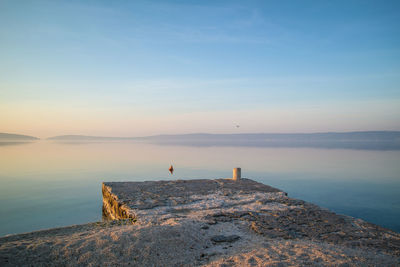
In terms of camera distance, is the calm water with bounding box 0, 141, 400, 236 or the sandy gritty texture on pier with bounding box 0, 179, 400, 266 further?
the calm water with bounding box 0, 141, 400, 236

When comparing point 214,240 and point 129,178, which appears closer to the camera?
point 214,240

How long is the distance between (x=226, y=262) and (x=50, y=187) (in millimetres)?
18827

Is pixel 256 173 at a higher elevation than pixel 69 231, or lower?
lower

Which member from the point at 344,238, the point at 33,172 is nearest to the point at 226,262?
the point at 344,238

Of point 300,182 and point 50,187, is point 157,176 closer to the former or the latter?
point 50,187

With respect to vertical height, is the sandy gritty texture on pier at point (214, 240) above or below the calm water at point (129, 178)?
above

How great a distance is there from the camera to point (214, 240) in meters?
5.73

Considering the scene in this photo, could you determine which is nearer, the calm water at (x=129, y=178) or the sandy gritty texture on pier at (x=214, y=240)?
the sandy gritty texture on pier at (x=214, y=240)

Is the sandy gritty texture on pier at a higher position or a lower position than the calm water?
higher

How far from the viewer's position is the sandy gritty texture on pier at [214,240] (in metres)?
4.66

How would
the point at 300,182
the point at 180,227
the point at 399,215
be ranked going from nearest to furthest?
the point at 180,227, the point at 399,215, the point at 300,182

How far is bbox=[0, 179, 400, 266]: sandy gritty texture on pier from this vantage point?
4.66 meters

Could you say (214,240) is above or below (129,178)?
above

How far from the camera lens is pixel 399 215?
1241cm
